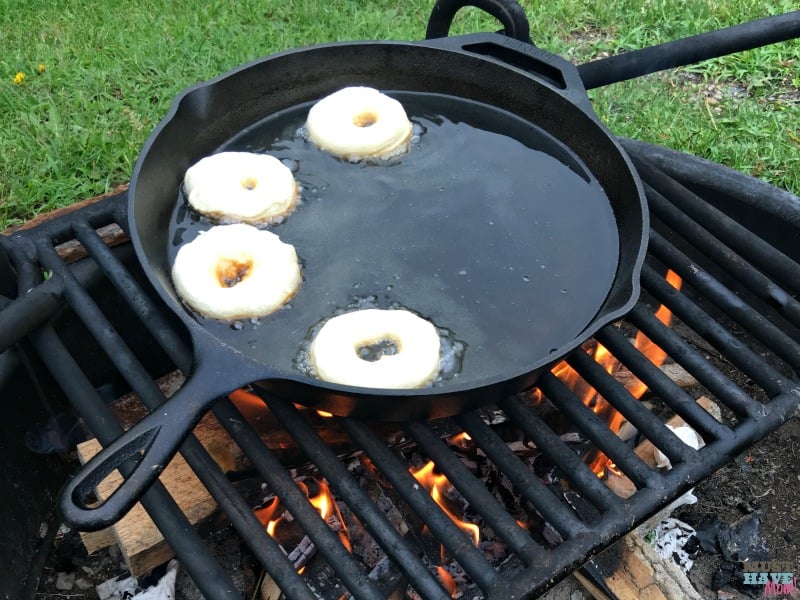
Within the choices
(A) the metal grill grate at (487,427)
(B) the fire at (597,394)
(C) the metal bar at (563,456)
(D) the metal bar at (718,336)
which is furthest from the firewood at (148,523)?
(D) the metal bar at (718,336)

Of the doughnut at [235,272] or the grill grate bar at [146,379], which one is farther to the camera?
the doughnut at [235,272]

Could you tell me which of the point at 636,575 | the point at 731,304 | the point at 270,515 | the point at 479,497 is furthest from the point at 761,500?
the point at 270,515

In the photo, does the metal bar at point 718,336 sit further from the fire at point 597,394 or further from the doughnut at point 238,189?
the doughnut at point 238,189

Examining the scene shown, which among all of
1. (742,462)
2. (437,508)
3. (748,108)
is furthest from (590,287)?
(748,108)

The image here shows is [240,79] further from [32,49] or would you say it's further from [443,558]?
[32,49]

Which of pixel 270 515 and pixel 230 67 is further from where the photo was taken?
pixel 230 67

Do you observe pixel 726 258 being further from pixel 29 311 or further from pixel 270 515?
pixel 29 311
